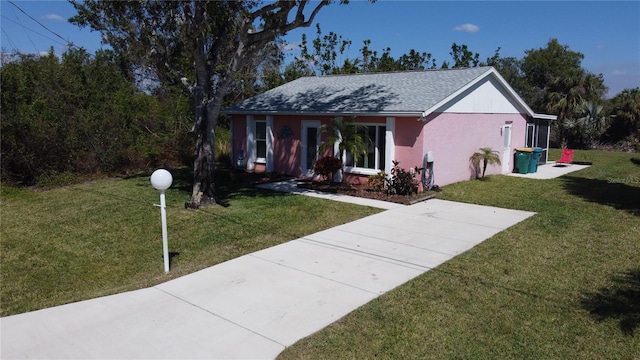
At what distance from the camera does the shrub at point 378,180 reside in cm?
1256

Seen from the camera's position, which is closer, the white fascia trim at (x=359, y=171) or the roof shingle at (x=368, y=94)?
the roof shingle at (x=368, y=94)

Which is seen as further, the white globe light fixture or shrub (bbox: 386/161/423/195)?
shrub (bbox: 386/161/423/195)

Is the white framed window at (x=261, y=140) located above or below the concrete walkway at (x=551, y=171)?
above

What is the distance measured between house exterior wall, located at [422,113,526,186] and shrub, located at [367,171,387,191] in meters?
1.35

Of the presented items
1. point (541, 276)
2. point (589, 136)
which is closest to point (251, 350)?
point (541, 276)

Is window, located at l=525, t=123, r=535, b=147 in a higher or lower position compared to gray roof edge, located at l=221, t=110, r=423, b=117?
lower

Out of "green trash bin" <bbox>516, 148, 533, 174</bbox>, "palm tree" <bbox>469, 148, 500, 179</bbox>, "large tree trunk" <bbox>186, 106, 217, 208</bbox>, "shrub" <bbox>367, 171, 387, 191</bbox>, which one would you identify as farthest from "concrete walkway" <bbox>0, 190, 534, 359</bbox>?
"green trash bin" <bbox>516, 148, 533, 174</bbox>

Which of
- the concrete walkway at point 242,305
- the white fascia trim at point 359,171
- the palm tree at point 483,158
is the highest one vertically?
the palm tree at point 483,158

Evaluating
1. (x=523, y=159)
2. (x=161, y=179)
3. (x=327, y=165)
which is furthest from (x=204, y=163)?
(x=523, y=159)

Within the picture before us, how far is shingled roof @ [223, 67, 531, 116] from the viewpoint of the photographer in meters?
12.7

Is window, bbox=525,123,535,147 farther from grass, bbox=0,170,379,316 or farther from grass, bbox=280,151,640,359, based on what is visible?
grass, bbox=0,170,379,316

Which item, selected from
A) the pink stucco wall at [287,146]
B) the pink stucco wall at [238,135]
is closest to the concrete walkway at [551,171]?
the pink stucco wall at [287,146]

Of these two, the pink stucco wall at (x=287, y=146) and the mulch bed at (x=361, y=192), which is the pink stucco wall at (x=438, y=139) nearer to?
the pink stucco wall at (x=287, y=146)

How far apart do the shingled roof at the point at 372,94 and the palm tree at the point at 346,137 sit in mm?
542
